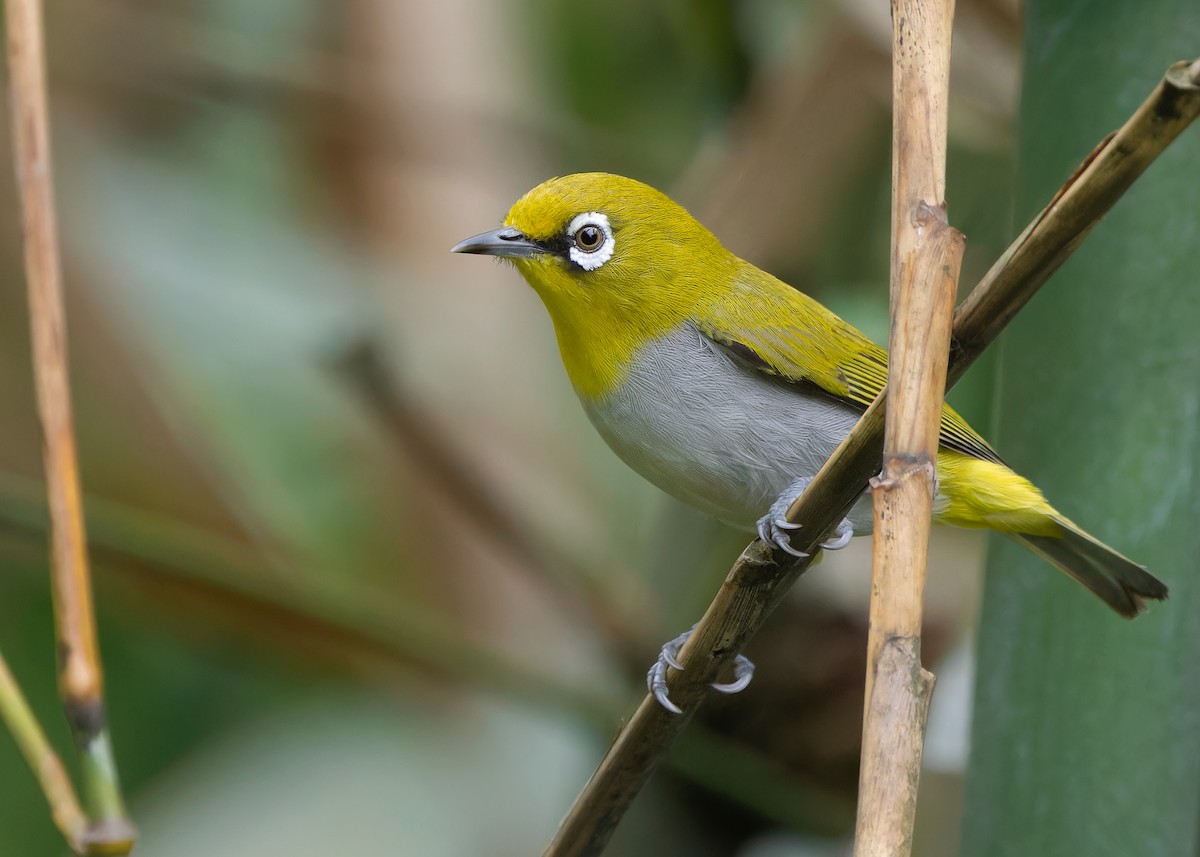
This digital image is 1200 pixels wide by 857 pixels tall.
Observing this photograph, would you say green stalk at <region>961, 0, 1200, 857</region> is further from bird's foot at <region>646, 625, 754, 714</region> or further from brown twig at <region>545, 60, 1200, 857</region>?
brown twig at <region>545, 60, 1200, 857</region>

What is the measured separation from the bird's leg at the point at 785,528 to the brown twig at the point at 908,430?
0.47 m

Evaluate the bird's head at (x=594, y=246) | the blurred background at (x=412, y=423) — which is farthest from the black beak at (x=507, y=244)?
the blurred background at (x=412, y=423)

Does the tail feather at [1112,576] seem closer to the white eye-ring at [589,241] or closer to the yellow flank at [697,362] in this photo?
the yellow flank at [697,362]

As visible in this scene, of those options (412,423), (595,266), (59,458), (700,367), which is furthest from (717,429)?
(59,458)

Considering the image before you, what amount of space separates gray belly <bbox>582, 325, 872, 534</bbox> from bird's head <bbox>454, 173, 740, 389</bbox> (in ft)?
0.32

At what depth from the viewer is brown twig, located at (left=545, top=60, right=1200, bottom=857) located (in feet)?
3.71

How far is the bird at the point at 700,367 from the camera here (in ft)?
9.20

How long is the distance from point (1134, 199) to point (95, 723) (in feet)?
6.06

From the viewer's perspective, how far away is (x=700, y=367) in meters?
2.91

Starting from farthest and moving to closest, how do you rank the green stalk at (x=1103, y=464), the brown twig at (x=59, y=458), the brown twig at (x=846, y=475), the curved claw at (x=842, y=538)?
the curved claw at (x=842, y=538), the green stalk at (x=1103, y=464), the brown twig at (x=59, y=458), the brown twig at (x=846, y=475)

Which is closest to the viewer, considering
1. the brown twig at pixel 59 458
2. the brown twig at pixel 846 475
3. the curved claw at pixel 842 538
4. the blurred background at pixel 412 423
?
the brown twig at pixel 846 475

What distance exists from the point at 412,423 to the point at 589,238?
1.03 metres

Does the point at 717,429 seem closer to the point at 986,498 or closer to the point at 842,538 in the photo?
the point at 842,538

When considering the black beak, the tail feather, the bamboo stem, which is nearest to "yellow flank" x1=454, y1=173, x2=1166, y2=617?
the black beak
